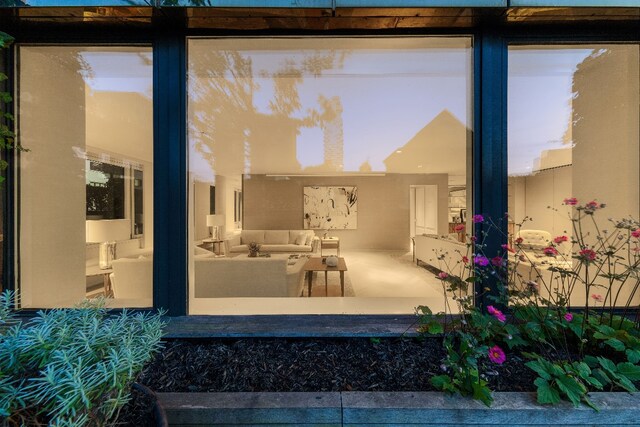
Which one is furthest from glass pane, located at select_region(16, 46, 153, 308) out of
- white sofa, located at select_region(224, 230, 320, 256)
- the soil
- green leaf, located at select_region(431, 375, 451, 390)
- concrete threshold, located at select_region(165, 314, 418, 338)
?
white sofa, located at select_region(224, 230, 320, 256)

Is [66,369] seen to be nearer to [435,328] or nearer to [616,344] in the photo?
[435,328]

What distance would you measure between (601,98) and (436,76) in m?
1.26

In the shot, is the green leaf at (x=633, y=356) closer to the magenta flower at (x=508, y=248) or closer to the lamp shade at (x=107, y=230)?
the magenta flower at (x=508, y=248)

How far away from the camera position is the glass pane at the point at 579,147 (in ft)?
5.48

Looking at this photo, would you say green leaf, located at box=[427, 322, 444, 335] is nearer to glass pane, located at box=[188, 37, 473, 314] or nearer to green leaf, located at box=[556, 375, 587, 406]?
green leaf, located at box=[556, 375, 587, 406]

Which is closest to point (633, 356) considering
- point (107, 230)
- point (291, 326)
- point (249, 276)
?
point (291, 326)

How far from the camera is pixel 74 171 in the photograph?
7.30ft

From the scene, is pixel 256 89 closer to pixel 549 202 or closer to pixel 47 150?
pixel 47 150

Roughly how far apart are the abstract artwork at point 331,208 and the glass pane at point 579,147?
5742 mm

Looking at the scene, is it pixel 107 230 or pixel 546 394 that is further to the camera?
pixel 107 230

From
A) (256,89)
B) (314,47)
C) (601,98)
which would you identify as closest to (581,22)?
(601,98)

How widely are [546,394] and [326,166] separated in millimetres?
6118

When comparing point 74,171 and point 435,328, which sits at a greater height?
point 74,171

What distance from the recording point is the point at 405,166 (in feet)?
24.0
